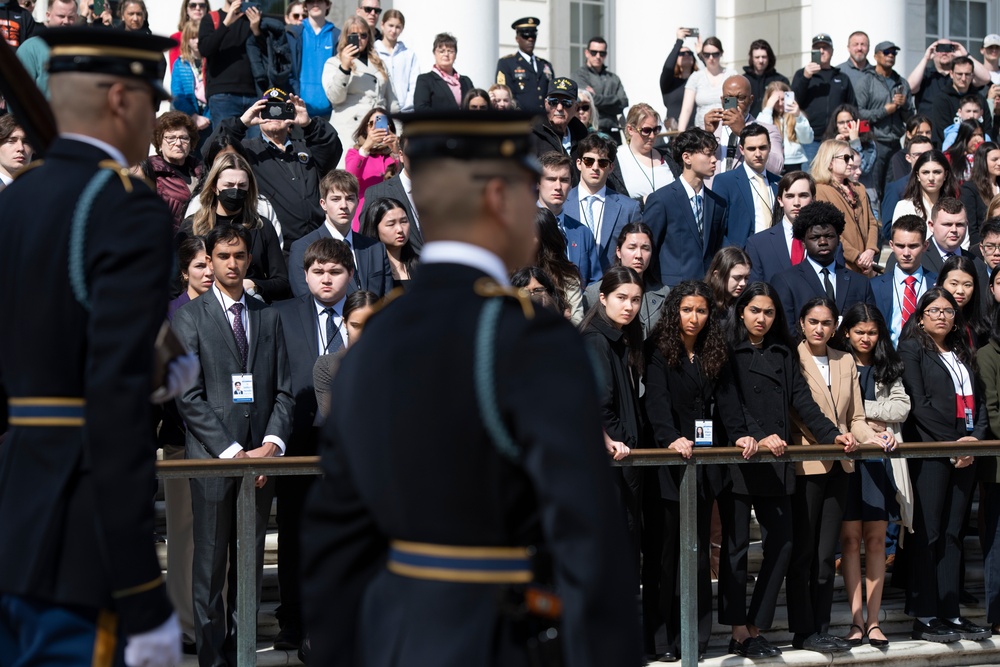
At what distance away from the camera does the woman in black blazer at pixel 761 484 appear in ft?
23.2

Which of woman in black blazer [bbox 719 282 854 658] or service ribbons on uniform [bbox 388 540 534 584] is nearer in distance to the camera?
service ribbons on uniform [bbox 388 540 534 584]

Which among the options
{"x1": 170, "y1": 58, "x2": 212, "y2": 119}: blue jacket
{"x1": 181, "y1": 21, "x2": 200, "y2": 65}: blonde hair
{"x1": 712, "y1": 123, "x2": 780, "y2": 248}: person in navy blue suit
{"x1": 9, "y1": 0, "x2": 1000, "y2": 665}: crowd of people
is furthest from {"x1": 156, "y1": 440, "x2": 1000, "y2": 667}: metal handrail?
{"x1": 181, "y1": 21, "x2": 200, "y2": 65}: blonde hair

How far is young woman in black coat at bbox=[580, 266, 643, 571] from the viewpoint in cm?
675

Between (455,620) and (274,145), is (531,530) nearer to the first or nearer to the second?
(455,620)

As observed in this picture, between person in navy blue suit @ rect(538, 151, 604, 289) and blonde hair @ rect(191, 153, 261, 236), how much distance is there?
5.61 ft

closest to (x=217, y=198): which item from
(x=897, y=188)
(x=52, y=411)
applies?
(x=52, y=411)

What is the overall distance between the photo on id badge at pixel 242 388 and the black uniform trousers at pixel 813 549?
2640 millimetres

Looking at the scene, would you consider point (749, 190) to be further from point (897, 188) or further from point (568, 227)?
point (897, 188)

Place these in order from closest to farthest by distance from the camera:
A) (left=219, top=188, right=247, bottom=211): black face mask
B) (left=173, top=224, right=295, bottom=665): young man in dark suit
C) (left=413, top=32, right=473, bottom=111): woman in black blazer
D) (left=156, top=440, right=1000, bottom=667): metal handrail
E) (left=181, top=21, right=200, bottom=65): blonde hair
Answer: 1. (left=156, top=440, right=1000, bottom=667): metal handrail
2. (left=173, top=224, right=295, bottom=665): young man in dark suit
3. (left=219, top=188, right=247, bottom=211): black face mask
4. (left=181, top=21, right=200, bottom=65): blonde hair
5. (left=413, top=32, right=473, bottom=111): woman in black blazer

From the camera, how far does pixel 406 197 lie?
8562 millimetres

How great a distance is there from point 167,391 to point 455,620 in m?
0.96

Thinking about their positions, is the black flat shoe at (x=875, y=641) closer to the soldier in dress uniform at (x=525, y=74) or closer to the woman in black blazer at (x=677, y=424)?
the woman in black blazer at (x=677, y=424)

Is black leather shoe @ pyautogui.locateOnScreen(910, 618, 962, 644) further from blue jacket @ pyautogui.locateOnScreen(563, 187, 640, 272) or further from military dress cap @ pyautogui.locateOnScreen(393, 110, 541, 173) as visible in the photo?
military dress cap @ pyautogui.locateOnScreen(393, 110, 541, 173)

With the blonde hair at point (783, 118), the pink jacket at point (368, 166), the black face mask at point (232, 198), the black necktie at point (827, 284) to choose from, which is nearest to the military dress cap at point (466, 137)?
the black face mask at point (232, 198)
